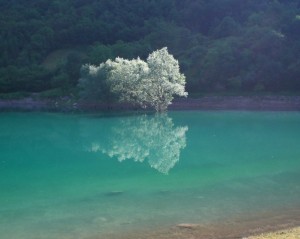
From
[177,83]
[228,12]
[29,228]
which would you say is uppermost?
[228,12]

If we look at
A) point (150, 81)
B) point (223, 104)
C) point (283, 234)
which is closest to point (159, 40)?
point (223, 104)

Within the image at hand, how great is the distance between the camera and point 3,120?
179ft

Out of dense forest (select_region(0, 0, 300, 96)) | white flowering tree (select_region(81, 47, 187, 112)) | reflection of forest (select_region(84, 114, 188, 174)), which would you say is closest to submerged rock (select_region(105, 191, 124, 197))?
reflection of forest (select_region(84, 114, 188, 174))

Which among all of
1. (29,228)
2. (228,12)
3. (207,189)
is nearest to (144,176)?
(207,189)

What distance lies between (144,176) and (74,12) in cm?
10088

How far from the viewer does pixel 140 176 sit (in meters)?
22.3

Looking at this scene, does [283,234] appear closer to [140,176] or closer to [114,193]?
[114,193]

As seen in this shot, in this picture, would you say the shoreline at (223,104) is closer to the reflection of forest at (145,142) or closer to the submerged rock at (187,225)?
the reflection of forest at (145,142)

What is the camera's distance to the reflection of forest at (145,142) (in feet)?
90.5

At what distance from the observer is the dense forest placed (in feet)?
247

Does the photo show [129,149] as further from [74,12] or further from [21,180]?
[74,12]

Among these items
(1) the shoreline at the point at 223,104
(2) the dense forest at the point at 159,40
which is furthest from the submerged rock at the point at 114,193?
(2) the dense forest at the point at 159,40

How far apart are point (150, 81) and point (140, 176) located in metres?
36.2

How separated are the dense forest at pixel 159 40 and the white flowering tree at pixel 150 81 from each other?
684 inches
